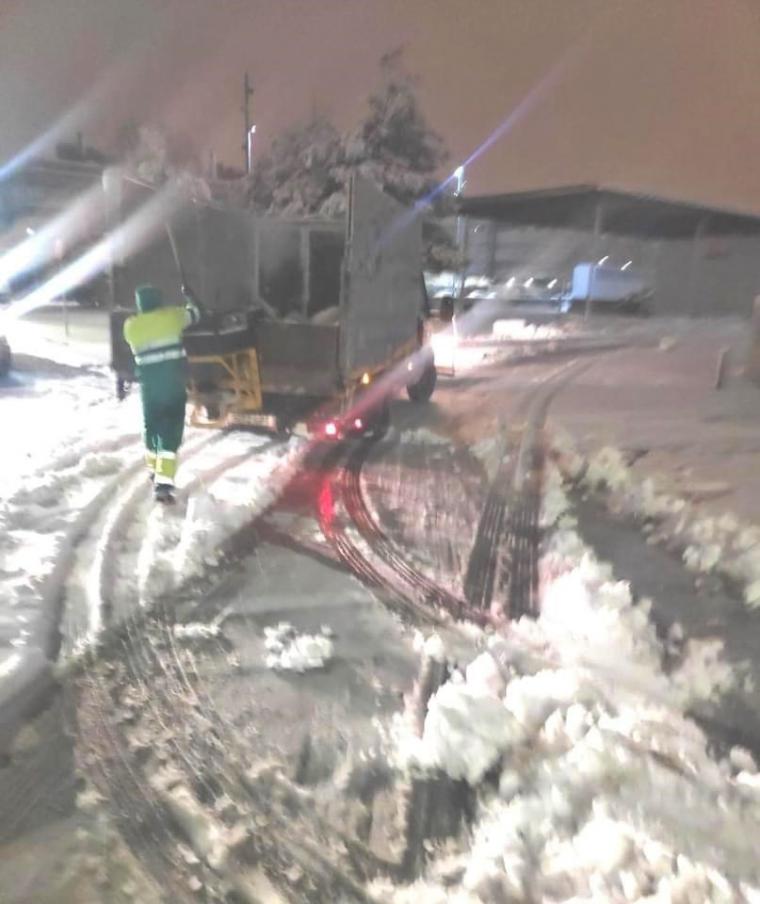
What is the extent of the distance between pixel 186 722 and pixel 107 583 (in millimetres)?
1600

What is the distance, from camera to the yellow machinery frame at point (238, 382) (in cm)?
780

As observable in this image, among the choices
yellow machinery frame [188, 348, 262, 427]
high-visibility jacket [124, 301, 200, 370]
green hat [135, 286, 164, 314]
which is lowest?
yellow machinery frame [188, 348, 262, 427]

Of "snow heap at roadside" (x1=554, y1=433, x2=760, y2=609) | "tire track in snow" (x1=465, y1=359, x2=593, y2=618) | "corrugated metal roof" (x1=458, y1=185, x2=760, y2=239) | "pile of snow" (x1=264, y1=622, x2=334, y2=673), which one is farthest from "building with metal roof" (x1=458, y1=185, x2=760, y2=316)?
"pile of snow" (x1=264, y1=622, x2=334, y2=673)

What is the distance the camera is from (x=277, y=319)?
27.4 ft

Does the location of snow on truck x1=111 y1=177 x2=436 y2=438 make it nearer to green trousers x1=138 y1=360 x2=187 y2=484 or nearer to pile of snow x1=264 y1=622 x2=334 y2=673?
green trousers x1=138 y1=360 x2=187 y2=484

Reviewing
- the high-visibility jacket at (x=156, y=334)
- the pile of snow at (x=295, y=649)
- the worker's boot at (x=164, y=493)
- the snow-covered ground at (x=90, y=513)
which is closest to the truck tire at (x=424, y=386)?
the snow-covered ground at (x=90, y=513)

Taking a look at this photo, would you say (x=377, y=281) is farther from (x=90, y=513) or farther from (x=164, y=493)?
(x=90, y=513)

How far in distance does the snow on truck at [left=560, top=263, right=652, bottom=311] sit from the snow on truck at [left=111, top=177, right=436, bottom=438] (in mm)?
22562

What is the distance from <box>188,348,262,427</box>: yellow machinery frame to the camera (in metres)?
7.80

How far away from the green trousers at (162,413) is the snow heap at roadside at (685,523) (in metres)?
3.90

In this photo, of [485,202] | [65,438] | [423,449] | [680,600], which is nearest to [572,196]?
[485,202]

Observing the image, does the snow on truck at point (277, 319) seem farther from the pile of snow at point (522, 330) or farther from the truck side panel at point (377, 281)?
the pile of snow at point (522, 330)

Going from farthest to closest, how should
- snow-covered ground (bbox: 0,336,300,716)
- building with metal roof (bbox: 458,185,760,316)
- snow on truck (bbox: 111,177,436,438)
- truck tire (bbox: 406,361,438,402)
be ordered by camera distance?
building with metal roof (bbox: 458,185,760,316) < truck tire (bbox: 406,361,438,402) < snow on truck (bbox: 111,177,436,438) < snow-covered ground (bbox: 0,336,300,716)

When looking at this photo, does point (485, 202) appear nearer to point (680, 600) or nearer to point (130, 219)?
point (130, 219)
